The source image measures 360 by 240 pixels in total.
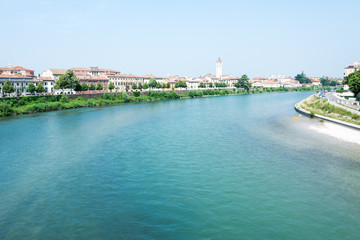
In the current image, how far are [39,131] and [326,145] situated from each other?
30941 mm

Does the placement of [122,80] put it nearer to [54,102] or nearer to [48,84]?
[48,84]

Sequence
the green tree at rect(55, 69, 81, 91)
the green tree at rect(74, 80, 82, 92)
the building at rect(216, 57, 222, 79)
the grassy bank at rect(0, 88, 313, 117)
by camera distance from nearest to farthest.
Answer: the grassy bank at rect(0, 88, 313, 117) < the green tree at rect(55, 69, 81, 91) < the green tree at rect(74, 80, 82, 92) < the building at rect(216, 57, 222, 79)

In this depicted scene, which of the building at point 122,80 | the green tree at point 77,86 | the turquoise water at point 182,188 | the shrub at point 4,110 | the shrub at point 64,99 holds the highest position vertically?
the building at point 122,80

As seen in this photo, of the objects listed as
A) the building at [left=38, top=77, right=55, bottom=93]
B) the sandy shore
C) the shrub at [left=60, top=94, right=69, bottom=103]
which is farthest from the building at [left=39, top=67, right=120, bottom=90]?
the sandy shore

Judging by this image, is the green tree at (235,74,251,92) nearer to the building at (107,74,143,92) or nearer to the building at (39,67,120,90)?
the building at (107,74,143,92)

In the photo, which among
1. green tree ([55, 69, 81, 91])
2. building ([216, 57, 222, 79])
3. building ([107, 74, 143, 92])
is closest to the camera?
green tree ([55, 69, 81, 91])

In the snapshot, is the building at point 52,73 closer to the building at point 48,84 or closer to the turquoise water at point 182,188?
the building at point 48,84

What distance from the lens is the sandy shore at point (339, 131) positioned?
26409 millimetres

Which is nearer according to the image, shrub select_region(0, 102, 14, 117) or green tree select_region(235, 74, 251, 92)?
shrub select_region(0, 102, 14, 117)

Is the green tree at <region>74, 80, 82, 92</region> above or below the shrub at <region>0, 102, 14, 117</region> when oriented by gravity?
above

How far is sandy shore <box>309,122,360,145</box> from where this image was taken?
2641 cm

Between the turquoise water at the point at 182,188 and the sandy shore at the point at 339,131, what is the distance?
2089 millimetres

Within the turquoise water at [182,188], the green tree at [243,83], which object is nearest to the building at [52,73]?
the turquoise water at [182,188]

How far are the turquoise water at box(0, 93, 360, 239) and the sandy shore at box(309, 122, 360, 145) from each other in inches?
82.3
